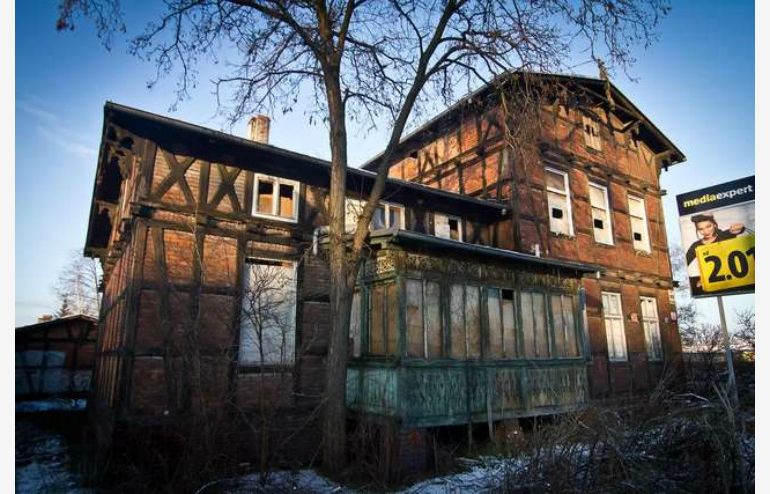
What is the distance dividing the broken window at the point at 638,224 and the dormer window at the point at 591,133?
234cm

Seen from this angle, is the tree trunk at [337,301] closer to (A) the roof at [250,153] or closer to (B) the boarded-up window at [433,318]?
(B) the boarded-up window at [433,318]

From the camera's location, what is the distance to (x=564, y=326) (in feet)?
33.4

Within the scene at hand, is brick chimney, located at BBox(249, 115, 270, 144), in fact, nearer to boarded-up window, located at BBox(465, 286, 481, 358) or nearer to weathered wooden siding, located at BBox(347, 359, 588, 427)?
weathered wooden siding, located at BBox(347, 359, 588, 427)

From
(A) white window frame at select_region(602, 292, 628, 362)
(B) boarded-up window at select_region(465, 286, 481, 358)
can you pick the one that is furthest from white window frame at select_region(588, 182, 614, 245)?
(B) boarded-up window at select_region(465, 286, 481, 358)

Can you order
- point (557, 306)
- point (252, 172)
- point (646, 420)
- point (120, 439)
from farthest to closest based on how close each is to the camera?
1. point (557, 306)
2. point (252, 172)
3. point (120, 439)
4. point (646, 420)

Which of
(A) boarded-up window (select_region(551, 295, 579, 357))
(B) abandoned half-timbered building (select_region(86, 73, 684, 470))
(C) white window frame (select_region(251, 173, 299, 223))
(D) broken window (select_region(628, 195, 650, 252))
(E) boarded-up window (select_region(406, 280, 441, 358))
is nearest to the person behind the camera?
(B) abandoned half-timbered building (select_region(86, 73, 684, 470))

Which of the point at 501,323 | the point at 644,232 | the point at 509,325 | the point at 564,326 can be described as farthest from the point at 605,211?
the point at 501,323

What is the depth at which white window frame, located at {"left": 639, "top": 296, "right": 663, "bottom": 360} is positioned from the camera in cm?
1475

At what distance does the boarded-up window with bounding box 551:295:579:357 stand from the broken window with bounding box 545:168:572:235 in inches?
137

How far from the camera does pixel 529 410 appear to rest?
8.94 metres

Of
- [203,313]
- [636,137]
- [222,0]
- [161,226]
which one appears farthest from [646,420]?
[636,137]

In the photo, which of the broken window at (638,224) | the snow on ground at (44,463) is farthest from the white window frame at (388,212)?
the broken window at (638,224)

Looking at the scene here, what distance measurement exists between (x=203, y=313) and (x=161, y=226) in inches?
69.2

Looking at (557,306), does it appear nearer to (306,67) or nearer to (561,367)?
(561,367)
